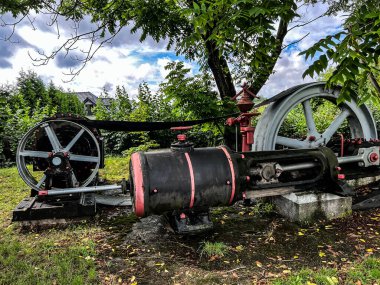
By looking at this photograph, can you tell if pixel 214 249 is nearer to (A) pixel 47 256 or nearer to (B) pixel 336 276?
(B) pixel 336 276

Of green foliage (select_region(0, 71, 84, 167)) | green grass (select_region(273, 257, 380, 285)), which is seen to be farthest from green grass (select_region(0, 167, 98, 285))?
green foliage (select_region(0, 71, 84, 167))

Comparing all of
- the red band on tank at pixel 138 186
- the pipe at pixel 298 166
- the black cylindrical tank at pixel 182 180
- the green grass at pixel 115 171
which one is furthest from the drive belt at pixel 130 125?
the green grass at pixel 115 171

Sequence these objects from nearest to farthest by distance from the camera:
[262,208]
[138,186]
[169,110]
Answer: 1. [138,186]
2. [262,208]
3. [169,110]

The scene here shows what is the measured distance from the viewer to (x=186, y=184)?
10.3ft

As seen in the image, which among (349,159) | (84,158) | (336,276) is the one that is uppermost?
(84,158)

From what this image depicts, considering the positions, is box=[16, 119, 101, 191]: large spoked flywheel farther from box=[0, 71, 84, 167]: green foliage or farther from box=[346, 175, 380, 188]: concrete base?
box=[0, 71, 84, 167]: green foliage

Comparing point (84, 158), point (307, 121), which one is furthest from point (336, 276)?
point (84, 158)

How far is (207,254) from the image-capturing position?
3215 mm

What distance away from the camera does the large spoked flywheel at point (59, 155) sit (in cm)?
443

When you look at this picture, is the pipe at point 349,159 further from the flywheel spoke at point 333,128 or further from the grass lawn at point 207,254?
the grass lawn at point 207,254

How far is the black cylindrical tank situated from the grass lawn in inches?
19.7

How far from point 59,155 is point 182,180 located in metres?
2.18

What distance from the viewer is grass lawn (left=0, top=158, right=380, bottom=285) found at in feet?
9.14

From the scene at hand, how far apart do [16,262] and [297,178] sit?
336 centimetres
